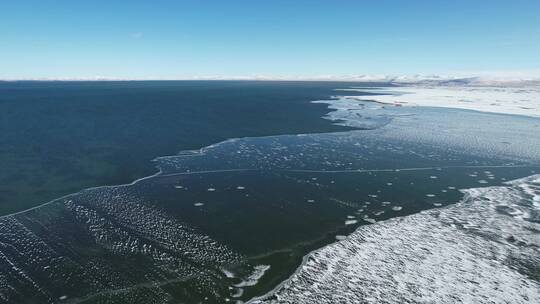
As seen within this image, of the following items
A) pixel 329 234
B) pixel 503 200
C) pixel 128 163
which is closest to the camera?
pixel 329 234

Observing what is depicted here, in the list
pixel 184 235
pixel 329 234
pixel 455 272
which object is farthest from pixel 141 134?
pixel 455 272

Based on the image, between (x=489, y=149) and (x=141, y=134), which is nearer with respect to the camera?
(x=489, y=149)

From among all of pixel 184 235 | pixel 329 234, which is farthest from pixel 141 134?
pixel 329 234

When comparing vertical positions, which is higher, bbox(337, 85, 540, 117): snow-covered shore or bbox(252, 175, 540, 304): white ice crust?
bbox(252, 175, 540, 304): white ice crust

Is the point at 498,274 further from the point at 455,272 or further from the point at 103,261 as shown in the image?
the point at 103,261

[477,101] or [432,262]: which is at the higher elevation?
[432,262]

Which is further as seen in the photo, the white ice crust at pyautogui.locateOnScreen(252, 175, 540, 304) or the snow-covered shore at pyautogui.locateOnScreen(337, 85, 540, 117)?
the snow-covered shore at pyautogui.locateOnScreen(337, 85, 540, 117)

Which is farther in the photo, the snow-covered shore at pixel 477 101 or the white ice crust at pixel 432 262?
the snow-covered shore at pixel 477 101

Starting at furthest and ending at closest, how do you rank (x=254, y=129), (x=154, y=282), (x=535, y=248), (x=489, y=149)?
(x=254, y=129) → (x=489, y=149) → (x=535, y=248) → (x=154, y=282)

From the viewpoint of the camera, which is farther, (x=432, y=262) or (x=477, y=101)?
(x=477, y=101)

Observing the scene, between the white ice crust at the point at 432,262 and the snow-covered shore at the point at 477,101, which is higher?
the white ice crust at the point at 432,262
